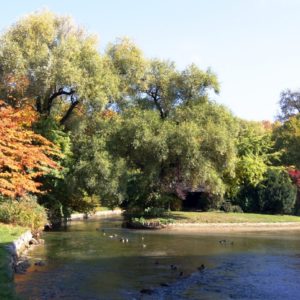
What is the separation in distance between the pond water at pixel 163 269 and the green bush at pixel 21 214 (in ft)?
4.09

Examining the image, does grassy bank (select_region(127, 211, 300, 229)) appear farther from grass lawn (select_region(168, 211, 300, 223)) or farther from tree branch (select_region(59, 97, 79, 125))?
tree branch (select_region(59, 97, 79, 125))

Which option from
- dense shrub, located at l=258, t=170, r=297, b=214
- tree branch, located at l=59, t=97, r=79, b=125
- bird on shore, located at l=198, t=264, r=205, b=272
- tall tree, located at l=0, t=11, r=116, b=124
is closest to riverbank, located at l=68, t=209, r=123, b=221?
tree branch, located at l=59, t=97, r=79, b=125

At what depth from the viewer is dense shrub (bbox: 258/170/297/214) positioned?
130ft

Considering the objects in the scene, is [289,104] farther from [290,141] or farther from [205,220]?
[205,220]

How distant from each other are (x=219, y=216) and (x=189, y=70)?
10274mm

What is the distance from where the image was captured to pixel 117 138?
32.6 metres

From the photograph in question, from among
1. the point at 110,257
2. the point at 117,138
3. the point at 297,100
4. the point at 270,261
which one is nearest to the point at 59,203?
the point at 117,138

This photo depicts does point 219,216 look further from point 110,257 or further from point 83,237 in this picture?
point 110,257

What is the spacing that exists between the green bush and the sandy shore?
8709mm

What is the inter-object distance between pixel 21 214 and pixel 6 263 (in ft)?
35.9

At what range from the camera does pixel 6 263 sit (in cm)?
1301

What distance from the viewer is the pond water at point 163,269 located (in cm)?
1194

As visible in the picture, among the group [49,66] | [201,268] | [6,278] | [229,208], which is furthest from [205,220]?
[6,278]

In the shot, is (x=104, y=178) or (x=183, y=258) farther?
(x=104, y=178)
